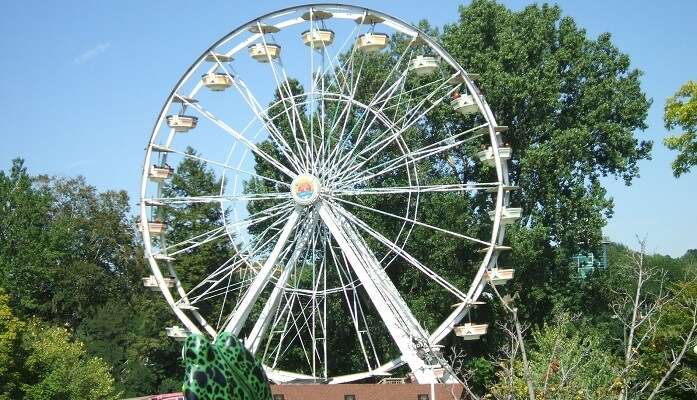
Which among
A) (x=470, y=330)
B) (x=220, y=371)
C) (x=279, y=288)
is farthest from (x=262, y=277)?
(x=220, y=371)

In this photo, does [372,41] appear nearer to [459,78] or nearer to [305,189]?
[459,78]

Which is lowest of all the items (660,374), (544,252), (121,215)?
(660,374)

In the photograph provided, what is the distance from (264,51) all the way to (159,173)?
5.04m

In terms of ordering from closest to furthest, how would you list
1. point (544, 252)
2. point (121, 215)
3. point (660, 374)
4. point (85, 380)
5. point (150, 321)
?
point (660, 374) < point (85, 380) < point (544, 252) < point (150, 321) < point (121, 215)

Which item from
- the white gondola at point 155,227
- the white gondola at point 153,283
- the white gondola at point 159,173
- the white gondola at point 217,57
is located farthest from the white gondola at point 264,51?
the white gondola at point 153,283

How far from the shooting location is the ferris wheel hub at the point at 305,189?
2941cm

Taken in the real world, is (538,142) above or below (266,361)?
above

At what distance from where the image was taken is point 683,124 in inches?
1133

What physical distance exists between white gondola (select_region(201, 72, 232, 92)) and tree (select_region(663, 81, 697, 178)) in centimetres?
→ 1321

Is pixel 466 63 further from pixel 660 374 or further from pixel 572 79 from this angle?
pixel 660 374

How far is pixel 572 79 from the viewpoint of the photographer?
41.6 metres

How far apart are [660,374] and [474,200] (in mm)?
11214

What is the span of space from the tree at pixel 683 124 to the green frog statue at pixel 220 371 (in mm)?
22111

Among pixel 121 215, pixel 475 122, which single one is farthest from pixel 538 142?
pixel 121 215
